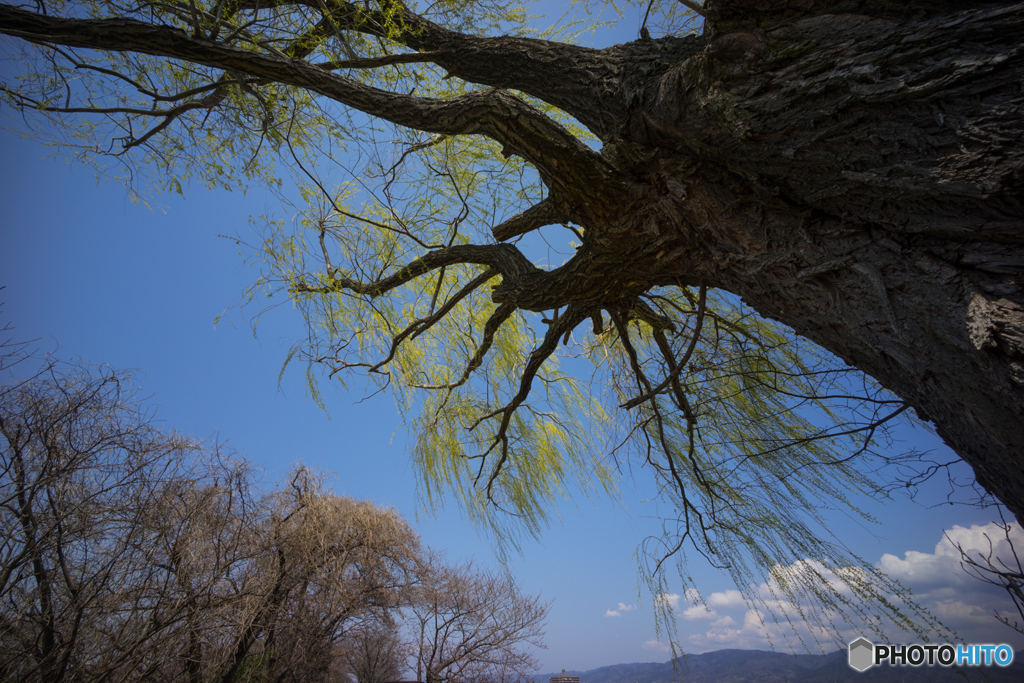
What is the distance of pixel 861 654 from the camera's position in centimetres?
139

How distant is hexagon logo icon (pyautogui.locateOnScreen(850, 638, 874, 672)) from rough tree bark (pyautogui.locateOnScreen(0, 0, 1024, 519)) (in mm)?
841

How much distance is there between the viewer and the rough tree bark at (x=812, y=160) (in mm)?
784

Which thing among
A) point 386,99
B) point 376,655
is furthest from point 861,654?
point 376,655

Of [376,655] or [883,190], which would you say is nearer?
[883,190]

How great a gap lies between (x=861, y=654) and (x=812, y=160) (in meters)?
1.44

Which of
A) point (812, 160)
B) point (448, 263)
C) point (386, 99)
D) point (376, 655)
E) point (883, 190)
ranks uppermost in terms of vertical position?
point (386, 99)

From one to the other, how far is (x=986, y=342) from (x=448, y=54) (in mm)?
1768

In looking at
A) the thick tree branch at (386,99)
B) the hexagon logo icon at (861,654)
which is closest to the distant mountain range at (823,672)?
the hexagon logo icon at (861,654)

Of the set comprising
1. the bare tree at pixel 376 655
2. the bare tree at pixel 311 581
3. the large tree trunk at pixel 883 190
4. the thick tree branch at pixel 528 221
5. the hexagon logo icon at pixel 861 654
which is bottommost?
the bare tree at pixel 376 655

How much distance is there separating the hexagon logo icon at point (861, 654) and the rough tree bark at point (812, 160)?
0.84 metres

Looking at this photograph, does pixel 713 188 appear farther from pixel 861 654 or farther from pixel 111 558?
pixel 111 558

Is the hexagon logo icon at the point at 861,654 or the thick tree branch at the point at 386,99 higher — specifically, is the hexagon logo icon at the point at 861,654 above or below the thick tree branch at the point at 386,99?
below

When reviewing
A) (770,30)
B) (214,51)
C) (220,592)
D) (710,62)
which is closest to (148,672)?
(220,592)

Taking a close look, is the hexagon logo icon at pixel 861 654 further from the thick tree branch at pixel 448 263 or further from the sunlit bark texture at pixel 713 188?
the thick tree branch at pixel 448 263
